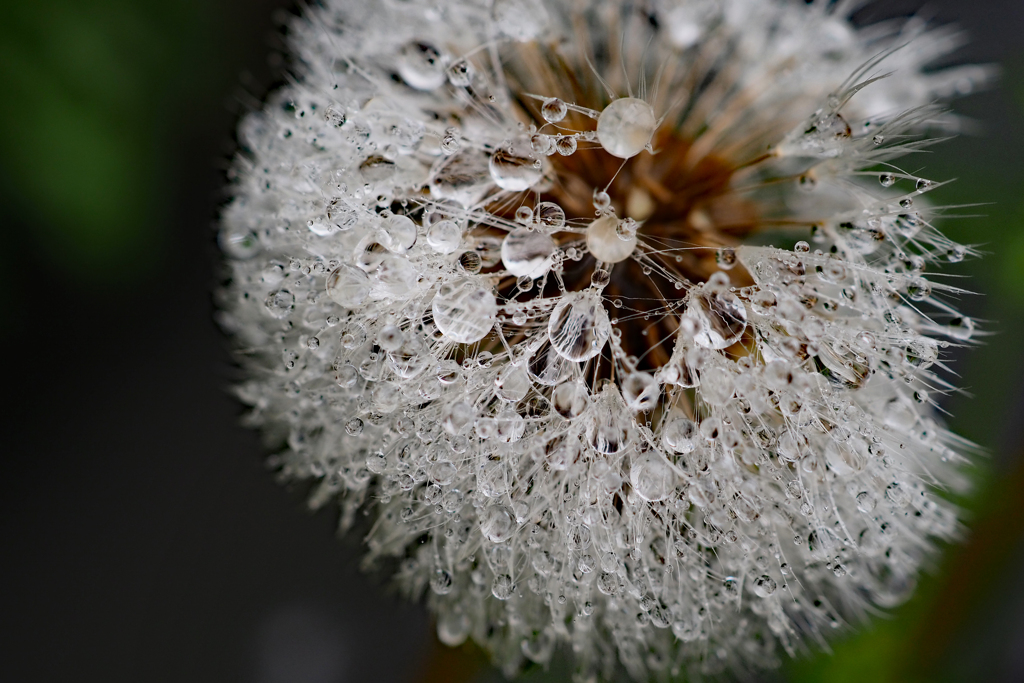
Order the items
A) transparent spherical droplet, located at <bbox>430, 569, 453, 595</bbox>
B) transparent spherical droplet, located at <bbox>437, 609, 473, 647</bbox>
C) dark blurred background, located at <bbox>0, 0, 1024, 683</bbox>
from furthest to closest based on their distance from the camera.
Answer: dark blurred background, located at <bbox>0, 0, 1024, 683</bbox>, transparent spherical droplet, located at <bbox>437, 609, 473, 647</bbox>, transparent spherical droplet, located at <bbox>430, 569, 453, 595</bbox>

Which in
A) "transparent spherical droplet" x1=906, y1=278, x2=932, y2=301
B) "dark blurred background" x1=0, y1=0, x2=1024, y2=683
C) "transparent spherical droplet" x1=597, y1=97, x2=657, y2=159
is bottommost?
"dark blurred background" x1=0, y1=0, x2=1024, y2=683

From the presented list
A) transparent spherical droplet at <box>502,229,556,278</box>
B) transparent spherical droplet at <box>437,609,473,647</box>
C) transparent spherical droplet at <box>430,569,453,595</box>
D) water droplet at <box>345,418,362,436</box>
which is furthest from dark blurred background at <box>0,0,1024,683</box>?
transparent spherical droplet at <box>502,229,556,278</box>

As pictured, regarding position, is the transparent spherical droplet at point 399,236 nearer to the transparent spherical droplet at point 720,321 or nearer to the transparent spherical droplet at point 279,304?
the transparent spherical droplet at point 279,304

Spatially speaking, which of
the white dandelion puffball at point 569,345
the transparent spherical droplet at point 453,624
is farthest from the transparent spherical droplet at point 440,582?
the transparent spherical droplet at point 453,624

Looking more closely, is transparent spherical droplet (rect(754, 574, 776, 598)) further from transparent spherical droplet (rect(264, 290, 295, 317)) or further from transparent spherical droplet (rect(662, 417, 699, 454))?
transparent spherical droplet (rect(264, 290, 295, 317))

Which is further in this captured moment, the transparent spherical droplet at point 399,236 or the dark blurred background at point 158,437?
the dark blurred background at point 158,437

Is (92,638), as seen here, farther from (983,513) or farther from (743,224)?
(983,513)
